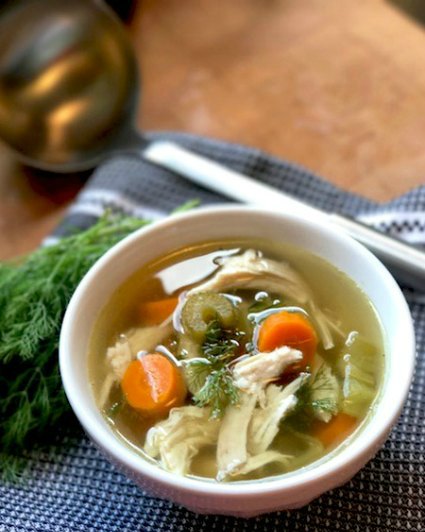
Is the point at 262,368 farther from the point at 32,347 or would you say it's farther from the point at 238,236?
the point at 32,347

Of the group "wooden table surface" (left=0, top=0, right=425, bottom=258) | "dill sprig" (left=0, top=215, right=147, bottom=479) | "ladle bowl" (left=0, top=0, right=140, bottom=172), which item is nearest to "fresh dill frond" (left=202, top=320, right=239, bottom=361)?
"dill sprig" (left=0, top=215, right=147, bottom=479)

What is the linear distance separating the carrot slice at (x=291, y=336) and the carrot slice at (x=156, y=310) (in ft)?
0.41

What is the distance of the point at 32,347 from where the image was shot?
106cm

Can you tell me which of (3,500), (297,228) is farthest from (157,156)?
(3,500)

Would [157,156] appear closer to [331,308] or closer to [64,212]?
[64,212]

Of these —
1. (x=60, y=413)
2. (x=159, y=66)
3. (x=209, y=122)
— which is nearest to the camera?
(x=60, y=413)

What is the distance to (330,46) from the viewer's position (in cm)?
163

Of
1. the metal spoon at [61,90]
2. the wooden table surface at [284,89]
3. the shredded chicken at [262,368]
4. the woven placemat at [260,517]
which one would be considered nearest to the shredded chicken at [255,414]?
the shredded chicken at [262,368]

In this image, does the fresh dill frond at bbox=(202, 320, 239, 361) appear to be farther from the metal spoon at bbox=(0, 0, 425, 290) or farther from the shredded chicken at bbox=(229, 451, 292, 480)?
the metal spoon at bbox=(0, 0, 425, 290)

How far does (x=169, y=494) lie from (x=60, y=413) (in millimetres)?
289

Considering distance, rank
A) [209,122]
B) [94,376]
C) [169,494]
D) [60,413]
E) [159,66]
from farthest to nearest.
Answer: [159,66], [209,122], [60,413], [94,376], [169,494]

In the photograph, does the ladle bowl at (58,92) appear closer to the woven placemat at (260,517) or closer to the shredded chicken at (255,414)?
the woven placemat at (260,517)

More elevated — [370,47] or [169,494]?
[169,494]

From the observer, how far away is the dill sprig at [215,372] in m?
0.89
